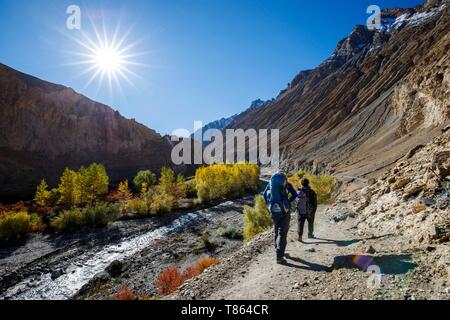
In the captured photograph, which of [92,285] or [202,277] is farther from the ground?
[202,277]

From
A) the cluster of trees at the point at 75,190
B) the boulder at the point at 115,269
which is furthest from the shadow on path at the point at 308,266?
the cluster of trees at the point at 75,190

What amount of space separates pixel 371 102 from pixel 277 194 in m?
88.2

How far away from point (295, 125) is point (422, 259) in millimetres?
106720

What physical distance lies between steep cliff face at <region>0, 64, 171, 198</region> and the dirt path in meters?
51.0

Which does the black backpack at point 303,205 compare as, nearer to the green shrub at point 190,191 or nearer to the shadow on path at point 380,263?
the shadow on path at point 380,263

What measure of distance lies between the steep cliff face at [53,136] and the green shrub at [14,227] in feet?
75.1

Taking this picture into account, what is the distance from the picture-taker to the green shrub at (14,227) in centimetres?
2451

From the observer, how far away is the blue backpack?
22.2ft

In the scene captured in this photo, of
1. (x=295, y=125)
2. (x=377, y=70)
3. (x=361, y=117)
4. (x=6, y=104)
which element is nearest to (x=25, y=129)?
(x=6, y=104)

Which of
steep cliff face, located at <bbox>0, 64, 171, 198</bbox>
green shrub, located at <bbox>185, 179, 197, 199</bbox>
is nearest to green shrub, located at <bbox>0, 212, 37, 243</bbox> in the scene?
steep cliff face, located at <bbox>0, 64, 171, 198</bbox>

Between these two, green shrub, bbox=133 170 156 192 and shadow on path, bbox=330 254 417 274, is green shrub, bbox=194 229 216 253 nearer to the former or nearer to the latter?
shadow on path, bbox=330 254 417 274

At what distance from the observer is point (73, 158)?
60344 mm

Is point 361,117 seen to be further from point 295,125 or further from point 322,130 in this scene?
point 295,125
